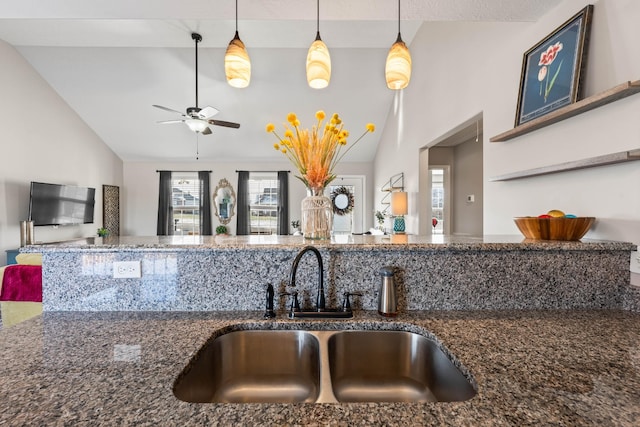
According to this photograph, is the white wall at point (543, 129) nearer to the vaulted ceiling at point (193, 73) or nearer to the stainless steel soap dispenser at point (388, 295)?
the stainless steel soap dispenser at point (388, 295)

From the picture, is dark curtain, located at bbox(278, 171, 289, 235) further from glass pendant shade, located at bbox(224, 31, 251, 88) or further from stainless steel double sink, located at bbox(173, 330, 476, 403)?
stainless steel double sink, located at bbox(173, 330, 476, 403)

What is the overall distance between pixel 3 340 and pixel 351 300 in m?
1.12

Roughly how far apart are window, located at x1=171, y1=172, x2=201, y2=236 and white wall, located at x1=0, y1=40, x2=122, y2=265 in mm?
1655

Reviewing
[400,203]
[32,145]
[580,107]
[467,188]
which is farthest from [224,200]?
[580,107]

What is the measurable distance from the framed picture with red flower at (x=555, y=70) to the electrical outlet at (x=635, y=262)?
2.68 ft

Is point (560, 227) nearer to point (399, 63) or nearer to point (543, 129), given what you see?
point (543, 129)

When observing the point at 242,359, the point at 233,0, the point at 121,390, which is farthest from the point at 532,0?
the point at 121,390

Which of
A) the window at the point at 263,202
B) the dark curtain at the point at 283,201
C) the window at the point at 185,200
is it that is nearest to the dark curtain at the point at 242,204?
the window at the point at 263,202

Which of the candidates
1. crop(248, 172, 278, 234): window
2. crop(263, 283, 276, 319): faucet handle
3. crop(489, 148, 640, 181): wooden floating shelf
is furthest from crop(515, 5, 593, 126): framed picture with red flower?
crop(248, 172, 278, 234): window

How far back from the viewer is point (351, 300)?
1.19 m

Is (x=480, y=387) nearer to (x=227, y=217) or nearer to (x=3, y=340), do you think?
(x=3, y=340)

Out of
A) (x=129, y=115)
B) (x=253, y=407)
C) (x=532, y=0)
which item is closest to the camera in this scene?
(x=253, y=407)

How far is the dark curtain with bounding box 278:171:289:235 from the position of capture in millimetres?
7289

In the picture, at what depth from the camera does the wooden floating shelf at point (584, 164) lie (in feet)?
4.05
